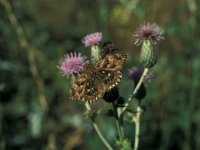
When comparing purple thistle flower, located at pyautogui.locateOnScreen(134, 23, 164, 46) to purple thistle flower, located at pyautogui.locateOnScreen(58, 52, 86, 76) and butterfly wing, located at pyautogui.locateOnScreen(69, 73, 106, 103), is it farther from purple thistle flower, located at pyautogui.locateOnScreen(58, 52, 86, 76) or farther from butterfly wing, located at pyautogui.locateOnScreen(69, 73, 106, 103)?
butterfly wing, located at pyautogui.locateOnScreen(69, 73, 106, 103)

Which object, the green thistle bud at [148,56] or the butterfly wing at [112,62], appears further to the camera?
the green thistle bud at [148,56]

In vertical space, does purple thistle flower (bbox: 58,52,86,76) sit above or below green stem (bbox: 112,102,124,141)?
above

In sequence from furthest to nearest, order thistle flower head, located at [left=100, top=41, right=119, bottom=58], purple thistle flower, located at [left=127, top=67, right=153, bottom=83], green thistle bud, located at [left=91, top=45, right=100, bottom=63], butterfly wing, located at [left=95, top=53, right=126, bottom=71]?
purple thistle flower, located at [left=127, top=67, right=153, bottom=83], green thistle bud, located at [left=91, top=45, right=100, bottom=63], thistle flower head, located at [left=100, top=41, right=119, bottom=58], butterfly wing, located at [left=95, top=53, right=126, bottom=71]

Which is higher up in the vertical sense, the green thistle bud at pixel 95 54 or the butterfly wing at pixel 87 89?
the green thistle bud at pixel 95 54

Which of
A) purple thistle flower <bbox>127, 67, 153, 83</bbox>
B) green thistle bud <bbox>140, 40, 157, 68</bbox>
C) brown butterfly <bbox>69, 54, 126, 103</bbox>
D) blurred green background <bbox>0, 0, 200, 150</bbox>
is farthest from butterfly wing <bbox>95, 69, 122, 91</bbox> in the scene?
blurred green background <bbox>0, 0, 200, 150</bbox>

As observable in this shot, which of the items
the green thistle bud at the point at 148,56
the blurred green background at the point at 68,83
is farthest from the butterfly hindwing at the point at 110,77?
the blurred green background at the point at 68,83

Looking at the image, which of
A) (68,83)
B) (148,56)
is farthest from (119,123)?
(68,83)

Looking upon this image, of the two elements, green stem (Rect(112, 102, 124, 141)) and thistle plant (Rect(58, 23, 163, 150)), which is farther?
green stem (Rect(112, 102, 124, 141))

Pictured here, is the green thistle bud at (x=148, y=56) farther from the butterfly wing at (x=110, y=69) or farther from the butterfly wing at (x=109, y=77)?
the butterfly wing at (x=109, y=77)
